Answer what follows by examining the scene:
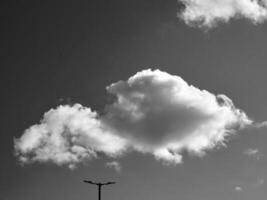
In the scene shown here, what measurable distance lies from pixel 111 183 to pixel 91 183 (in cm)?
303

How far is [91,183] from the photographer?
10794 cm

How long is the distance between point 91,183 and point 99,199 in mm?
2403

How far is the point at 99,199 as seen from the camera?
109 meters

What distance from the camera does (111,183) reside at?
110m

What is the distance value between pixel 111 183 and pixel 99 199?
104 inches
